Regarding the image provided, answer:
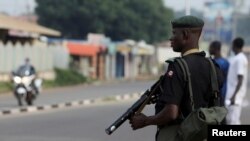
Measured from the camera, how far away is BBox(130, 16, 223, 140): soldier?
4.29 m

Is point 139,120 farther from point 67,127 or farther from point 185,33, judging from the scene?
point 67,127

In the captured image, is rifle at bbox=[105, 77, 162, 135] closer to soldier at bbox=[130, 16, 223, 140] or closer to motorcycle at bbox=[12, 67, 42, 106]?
soldier at bbox=[130, 16, 223, 140]

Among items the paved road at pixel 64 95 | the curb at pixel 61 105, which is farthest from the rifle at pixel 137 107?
the paved road at pixel 64 95

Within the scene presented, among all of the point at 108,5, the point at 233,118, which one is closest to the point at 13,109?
the point at 233,118

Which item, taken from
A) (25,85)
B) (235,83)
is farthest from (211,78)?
(25,85)

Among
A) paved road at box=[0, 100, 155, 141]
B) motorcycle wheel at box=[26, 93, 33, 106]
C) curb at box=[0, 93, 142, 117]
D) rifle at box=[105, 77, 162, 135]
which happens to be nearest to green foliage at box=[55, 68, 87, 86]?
curb at box=[0, 93, 142, 117]

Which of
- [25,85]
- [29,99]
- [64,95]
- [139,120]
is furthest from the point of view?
[64,95]

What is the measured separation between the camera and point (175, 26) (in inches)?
176

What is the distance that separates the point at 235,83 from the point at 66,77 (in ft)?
110

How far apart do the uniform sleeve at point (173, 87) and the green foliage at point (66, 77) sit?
3624cm

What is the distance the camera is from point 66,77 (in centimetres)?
4231

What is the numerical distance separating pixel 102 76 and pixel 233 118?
45799 mm

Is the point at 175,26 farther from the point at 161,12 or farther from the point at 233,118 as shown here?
the point at 161,12

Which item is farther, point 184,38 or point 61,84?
point 61,84
